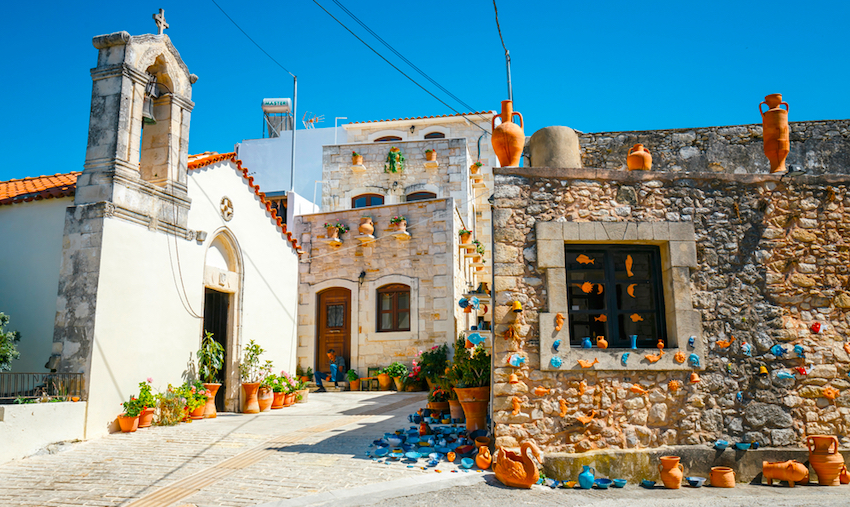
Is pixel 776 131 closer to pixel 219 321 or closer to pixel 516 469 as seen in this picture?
pixel 516 469

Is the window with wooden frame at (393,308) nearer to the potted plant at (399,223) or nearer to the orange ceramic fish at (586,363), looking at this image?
the potted plant at (399,223)

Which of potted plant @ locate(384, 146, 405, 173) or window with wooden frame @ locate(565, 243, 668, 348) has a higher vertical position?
potted plant @ locate(384, 146, 405, 173)

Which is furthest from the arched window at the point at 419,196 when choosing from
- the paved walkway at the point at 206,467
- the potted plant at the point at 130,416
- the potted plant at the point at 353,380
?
the potted plant at the point at 130,416

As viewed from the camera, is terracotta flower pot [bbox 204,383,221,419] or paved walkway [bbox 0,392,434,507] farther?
terracotta flower pot [bbox 204,383,221,419]

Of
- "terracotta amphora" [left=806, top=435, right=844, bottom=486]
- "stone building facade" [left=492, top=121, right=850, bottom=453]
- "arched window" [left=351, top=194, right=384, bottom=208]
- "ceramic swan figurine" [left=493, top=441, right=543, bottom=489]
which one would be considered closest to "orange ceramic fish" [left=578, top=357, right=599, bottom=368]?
"stone building facade" [left=492, top=121, right=850, bottom=453]

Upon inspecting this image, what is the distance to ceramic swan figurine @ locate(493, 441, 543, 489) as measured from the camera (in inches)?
204

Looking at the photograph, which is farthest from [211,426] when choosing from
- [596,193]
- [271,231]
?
[596,193]

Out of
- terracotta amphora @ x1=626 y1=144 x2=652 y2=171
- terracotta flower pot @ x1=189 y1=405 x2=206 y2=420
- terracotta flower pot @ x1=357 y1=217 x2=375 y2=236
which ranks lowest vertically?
terracotta flower pot @ x1=189 y1=405 x2=206 y2=420

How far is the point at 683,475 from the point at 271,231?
8.52 m

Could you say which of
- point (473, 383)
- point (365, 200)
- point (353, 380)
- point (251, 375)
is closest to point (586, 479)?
point (473, 383)

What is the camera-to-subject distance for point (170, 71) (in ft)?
30.2

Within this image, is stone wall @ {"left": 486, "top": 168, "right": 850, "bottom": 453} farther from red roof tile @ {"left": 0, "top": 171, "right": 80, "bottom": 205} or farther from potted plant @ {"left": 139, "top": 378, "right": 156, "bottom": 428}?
red roof tile @ {"left": 0, "top": 171, "right": 80, "bottom": 205}

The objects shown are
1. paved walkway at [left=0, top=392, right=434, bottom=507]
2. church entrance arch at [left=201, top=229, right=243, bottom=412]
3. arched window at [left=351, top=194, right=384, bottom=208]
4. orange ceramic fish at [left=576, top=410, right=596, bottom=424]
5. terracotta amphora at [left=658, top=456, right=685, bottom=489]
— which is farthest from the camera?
arched window at [left=351, top=194, right=384, bottom=208]

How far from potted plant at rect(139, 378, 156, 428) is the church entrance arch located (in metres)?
2.01
